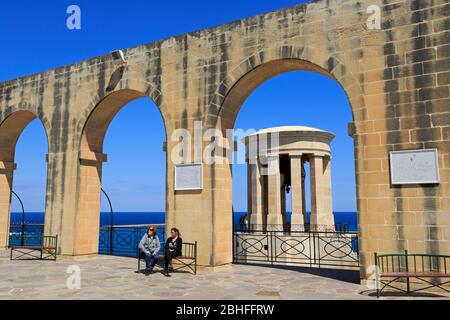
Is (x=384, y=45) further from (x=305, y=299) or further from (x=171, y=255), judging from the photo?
(x=171, y=255)

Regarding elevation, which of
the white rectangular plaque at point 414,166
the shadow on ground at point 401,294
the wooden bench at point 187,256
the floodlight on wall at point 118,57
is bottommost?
the shadow on ground at point 401,294

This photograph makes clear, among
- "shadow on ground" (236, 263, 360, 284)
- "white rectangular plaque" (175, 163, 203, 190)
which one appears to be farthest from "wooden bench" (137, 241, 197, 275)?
"shadow on ground" (236, 263, 360, 284)

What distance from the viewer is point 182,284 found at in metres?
7.99

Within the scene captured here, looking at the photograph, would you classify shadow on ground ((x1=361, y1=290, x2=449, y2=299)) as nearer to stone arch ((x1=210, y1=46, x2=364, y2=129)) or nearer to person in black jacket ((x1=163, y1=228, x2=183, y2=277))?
stone arch ((x1=210, y1=46, x2=364, y2=129))

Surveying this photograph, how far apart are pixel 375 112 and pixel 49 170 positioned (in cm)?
1006

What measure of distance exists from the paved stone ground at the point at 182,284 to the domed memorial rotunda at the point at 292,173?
331 inches

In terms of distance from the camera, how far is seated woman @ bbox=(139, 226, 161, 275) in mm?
9203

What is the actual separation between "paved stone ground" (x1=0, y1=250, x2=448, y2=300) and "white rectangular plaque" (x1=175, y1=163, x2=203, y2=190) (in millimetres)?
2140

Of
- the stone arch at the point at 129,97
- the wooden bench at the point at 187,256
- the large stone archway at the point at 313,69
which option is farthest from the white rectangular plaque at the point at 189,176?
the wooden bench at the point at 187,256

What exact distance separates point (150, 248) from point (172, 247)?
526 mm

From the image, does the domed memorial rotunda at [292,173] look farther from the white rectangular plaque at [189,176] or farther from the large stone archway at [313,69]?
the white rectangular plaque at [189,176]

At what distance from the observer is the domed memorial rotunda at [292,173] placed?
717 inches
